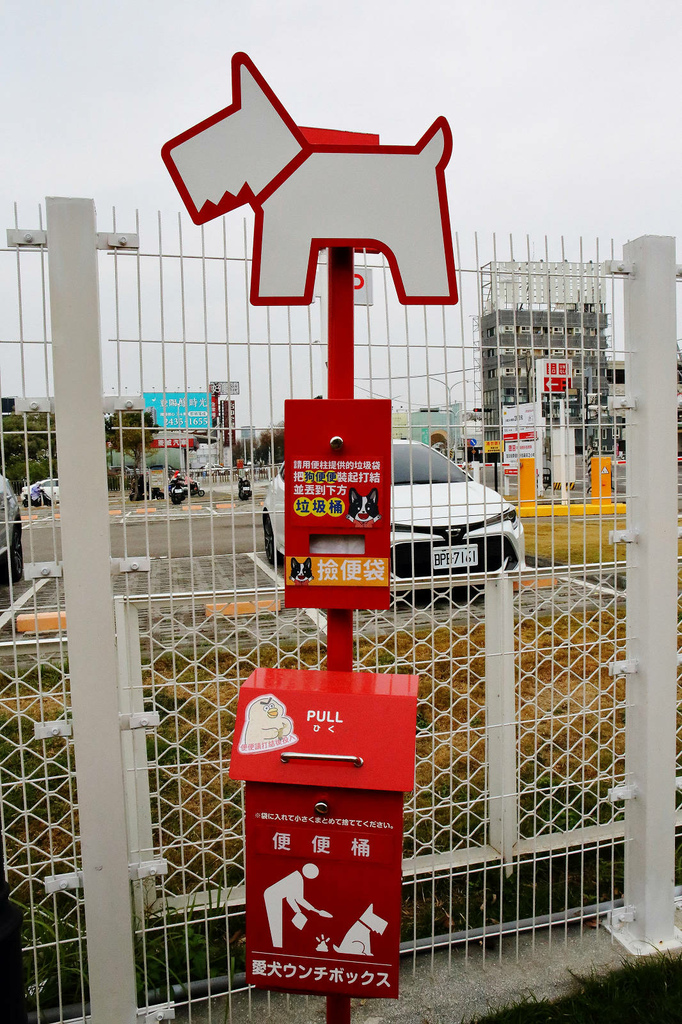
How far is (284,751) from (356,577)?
1.42 ft

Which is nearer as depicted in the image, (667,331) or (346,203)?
(346,203)

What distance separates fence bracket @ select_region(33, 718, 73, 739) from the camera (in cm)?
192

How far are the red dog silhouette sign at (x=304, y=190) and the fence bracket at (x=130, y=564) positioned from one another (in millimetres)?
739

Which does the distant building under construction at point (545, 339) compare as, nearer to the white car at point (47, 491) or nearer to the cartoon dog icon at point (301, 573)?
the cartoon dog icon at point (301, 573)

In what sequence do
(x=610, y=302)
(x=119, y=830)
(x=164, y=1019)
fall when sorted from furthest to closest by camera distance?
1. (x=610, y=302)
2. (x=164, y=1019)
3. (x=119, y=830)

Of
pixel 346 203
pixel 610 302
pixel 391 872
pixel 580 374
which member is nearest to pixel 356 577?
pixel 391 872

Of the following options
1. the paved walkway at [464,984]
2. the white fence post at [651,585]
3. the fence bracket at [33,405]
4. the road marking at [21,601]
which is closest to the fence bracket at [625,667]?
the white fence post at [651,585]

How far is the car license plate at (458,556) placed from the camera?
8.23ft

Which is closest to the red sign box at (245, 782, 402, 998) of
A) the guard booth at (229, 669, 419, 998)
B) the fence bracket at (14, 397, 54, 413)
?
the guard booth at (229, 669, 419, 998)

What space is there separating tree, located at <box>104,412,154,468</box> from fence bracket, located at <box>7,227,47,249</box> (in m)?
0.48

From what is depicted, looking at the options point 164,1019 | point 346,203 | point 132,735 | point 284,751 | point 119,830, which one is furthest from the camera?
point 132,735

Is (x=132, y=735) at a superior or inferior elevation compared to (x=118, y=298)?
inferior

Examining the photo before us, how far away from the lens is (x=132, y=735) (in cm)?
233

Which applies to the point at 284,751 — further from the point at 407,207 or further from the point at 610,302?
the point at 610,302
